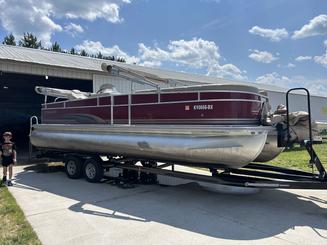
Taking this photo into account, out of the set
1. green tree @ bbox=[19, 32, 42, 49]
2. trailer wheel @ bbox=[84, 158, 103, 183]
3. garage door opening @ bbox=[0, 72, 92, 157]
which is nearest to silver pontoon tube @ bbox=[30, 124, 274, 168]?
trailer wheel @ bbox=[84, 158, 103, 183]

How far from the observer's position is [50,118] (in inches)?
396

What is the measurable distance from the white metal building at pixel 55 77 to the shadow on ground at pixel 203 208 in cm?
290

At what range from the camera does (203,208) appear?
18.6 ft

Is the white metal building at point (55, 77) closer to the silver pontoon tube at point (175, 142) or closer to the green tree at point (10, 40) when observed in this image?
the silver pontoon tube at point (175, 142)

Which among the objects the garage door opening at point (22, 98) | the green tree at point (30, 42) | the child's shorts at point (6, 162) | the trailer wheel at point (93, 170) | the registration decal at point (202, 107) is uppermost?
the green tree at point (30, 42)

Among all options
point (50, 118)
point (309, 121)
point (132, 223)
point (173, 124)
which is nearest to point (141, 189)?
point (173, 124)

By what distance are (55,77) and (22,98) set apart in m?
13.1

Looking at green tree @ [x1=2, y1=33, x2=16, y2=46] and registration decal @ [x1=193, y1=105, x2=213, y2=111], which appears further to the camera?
green tree @ [x1=2, y1=33, x2=16, y2=46]

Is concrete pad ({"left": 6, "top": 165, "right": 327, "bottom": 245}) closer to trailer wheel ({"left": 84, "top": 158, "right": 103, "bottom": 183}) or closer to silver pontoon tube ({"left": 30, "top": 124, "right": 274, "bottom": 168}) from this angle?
trailer wheel ({"left": 84, "top": 158, "right": 103, "bottom": 183})

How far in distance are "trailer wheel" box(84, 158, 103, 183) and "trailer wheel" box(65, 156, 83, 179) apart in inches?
9.9

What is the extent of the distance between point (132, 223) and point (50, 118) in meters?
6.20

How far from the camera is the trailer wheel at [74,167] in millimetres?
8477

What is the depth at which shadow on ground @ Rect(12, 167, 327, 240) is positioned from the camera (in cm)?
471

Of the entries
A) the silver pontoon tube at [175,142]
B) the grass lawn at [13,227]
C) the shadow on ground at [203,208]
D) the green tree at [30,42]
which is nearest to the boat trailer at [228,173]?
the silver pontoon tube at [175,142]
